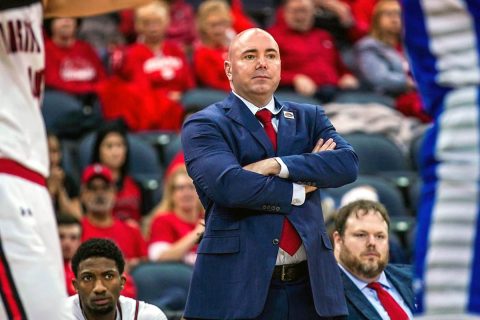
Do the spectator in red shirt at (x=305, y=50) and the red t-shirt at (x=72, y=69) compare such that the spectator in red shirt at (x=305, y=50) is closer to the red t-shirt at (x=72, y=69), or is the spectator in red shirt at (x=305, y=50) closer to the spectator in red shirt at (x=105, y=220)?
the red t-shirt at (x=72, y=69)

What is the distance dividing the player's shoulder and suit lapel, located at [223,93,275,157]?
3.86 ft

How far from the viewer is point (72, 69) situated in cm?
1095

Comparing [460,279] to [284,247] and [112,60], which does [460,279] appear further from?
[112,60]

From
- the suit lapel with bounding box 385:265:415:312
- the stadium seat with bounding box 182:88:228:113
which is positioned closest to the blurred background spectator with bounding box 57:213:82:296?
the suit lapel with bounding box 385:265:415:312

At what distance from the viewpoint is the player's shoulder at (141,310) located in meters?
6.04

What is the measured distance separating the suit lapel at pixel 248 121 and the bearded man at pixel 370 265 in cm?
119

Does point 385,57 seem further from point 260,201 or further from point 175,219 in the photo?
point 260,201

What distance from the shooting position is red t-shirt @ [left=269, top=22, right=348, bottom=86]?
1190 cm

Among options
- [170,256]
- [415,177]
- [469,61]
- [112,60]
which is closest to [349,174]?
[469,61]

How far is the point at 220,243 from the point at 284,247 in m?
0.27

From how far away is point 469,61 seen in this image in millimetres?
3799

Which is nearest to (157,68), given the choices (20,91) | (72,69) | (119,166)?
(72,69)

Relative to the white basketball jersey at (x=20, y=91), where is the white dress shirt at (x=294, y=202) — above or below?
below

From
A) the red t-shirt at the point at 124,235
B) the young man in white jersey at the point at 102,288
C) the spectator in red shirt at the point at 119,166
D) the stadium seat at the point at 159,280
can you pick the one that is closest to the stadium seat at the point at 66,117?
the spectator in red shirt at the point at 119,166
